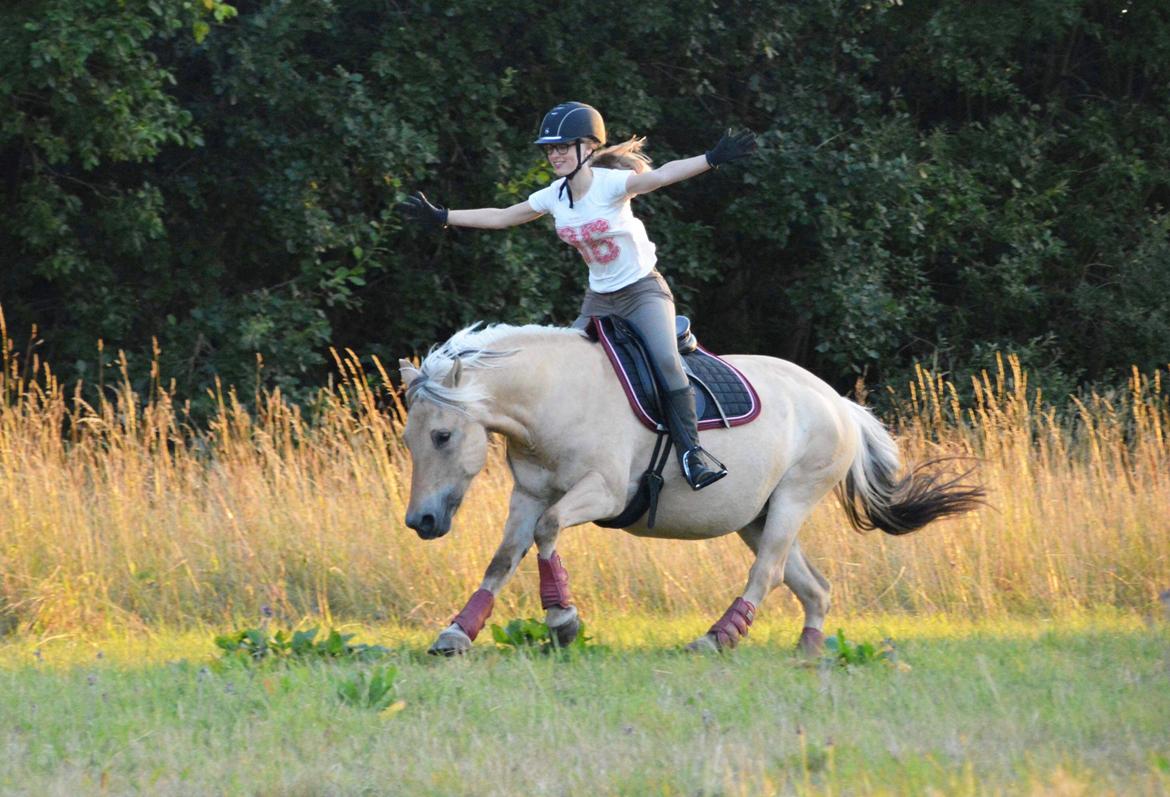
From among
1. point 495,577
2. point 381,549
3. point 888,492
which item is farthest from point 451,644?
point 888,492

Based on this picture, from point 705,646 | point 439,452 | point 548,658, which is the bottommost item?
point 705,646

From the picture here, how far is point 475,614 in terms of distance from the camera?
6.08 meters

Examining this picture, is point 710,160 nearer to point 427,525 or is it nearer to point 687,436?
point 687,436

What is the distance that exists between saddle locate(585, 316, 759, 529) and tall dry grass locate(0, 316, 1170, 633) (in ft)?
5.19

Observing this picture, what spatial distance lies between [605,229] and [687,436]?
3.37 ft

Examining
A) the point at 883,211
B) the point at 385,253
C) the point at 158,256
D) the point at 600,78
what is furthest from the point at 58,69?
the point at 883,211

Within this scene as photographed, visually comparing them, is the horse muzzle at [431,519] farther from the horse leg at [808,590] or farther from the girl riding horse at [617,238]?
the horse leg at [808,590]

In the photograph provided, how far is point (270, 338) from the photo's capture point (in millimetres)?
12016

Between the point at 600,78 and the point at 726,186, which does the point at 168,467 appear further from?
the point at 726,186

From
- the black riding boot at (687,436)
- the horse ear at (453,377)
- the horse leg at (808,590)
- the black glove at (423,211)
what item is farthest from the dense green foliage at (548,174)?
the black riding boot at (687,436)

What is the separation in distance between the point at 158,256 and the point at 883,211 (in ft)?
22.5

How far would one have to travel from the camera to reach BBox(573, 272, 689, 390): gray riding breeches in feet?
20.8

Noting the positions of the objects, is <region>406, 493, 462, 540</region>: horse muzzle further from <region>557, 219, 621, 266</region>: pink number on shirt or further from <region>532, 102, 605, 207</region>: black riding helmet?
<region>532, 102, 605, 207</region>: black riding helmet

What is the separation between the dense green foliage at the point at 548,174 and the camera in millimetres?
11945
